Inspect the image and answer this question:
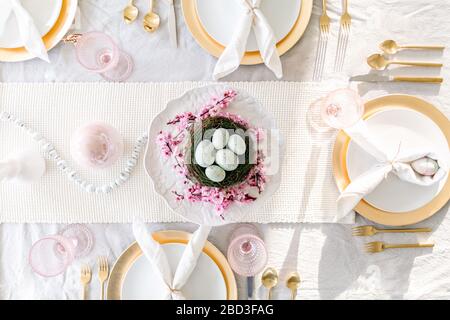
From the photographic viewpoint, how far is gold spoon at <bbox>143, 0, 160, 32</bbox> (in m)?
0.92

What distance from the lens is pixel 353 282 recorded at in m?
0.95

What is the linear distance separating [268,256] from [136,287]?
1.02 feet

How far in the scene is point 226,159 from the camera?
0.69 metres

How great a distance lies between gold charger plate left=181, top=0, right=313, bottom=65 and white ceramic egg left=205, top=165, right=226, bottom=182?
0.32m

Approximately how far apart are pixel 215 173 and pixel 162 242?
297mm

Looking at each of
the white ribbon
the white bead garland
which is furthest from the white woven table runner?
the white ribbon

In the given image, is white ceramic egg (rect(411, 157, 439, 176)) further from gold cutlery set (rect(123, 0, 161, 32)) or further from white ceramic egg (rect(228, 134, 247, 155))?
gold cutlery set (rect(123, 0, 161, 32))

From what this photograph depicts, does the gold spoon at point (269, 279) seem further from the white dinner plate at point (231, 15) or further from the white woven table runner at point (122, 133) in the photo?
the white dinner plate at point (231, 15)

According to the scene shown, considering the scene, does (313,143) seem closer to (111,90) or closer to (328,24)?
(328,24)

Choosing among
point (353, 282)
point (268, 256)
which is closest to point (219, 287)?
point (268, 256)

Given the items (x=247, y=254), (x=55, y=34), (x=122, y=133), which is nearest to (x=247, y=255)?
(x=247, y=254)

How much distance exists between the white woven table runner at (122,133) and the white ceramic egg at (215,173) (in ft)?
0.86

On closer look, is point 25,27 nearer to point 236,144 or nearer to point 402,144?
point 236,144

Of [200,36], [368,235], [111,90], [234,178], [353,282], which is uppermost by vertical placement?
[200,36]
